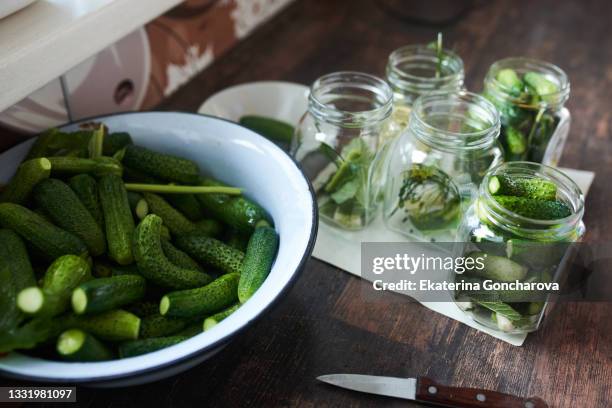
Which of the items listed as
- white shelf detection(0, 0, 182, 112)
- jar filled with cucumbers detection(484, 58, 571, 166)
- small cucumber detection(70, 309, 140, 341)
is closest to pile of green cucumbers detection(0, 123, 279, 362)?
small cucumber detection(70, 309, 140, 341)

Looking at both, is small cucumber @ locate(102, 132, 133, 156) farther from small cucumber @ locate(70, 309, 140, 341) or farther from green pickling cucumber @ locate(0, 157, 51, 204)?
small cucumber @ locate(70, 309, 140, 341)

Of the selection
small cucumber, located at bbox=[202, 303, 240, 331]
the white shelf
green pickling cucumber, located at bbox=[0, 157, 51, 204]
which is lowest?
small cucumber, located at bbox=[202, 303, 240, 331]

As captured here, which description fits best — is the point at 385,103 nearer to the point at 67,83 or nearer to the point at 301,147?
the point at 301,147

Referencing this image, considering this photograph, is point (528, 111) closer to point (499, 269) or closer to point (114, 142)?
point (499, 269)

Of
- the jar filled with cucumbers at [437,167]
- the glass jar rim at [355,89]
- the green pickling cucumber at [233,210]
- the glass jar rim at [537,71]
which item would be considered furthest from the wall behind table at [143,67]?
the glass jar rim at [537,71]

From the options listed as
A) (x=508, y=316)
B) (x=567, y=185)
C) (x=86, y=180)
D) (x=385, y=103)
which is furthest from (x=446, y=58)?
(x=86, y=180)

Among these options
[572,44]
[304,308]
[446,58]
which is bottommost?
[572,44]
